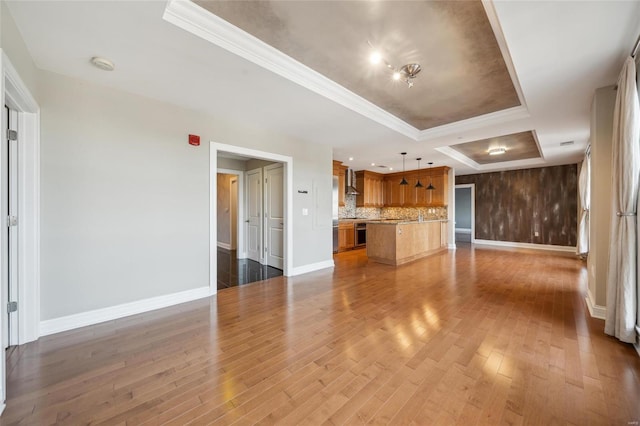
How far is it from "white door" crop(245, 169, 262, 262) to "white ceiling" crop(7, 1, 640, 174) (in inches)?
75.7

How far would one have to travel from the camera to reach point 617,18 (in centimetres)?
187

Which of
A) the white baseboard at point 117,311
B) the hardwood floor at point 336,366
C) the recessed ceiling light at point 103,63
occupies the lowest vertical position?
the hardwood floor at point 336,366

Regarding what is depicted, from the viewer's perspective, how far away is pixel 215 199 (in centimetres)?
375

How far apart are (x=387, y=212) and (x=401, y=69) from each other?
765 centimetres

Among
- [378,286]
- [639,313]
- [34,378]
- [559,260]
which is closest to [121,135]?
[34,378]

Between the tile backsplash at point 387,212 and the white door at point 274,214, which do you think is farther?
the tile backsplash at point 387,212

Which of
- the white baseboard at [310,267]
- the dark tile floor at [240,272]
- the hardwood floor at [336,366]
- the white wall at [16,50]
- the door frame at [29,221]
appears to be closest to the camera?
the hardwood floor at [336,366]

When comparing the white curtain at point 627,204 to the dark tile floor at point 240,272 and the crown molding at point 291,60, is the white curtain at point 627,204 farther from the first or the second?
the dark tile floor at point 240,272

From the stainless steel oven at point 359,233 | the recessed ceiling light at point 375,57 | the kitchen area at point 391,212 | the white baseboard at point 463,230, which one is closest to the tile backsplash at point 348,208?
the kitchen area at point 391,212

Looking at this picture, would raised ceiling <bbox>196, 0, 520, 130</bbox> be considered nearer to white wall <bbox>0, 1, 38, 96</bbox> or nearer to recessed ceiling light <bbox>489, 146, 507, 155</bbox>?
white wall <bbox>0, 1, 38, 96</bbox>

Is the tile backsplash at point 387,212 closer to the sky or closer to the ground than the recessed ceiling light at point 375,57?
closer to the ground

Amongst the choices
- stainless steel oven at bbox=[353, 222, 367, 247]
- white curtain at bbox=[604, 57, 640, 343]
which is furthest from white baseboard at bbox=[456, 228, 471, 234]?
white curtain at bbox=[604, 57, 640, 343]

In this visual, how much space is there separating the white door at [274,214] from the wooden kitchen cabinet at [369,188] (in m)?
4.27

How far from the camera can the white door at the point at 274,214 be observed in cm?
521
